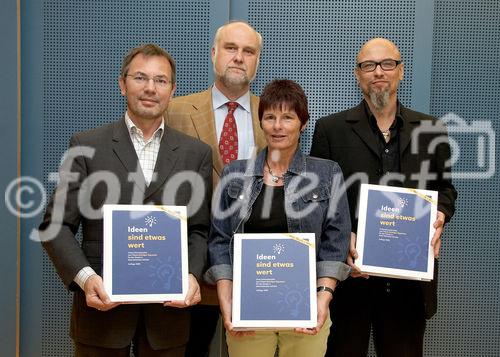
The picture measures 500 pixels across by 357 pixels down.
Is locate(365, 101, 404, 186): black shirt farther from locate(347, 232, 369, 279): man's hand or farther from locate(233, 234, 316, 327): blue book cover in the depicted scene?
locate(233, 234, 316, 327): blue book cover

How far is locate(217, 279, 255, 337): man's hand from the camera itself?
92.6 inches

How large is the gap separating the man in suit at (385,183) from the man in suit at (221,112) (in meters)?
0.48

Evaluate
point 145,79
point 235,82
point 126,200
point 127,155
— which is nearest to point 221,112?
point 235,82

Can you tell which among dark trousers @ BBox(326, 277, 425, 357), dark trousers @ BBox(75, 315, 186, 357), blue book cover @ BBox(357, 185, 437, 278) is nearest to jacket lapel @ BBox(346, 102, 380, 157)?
blue book cover @ BBox(357, 185, 437, 278)

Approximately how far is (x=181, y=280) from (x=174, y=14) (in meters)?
2.02

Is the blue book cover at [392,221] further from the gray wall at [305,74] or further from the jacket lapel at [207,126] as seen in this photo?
the gray wall at [305,74]

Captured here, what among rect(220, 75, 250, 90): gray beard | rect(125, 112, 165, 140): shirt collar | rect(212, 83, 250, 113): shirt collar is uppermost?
rect(220, 75, 250, 90): gray beard

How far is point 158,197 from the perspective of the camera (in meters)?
2.36

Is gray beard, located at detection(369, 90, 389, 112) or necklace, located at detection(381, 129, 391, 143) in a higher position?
gray beard, located at detection(369, 90, 389, 112)

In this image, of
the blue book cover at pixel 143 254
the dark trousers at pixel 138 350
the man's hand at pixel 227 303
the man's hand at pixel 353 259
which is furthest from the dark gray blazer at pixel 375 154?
the dark trousers at pixel 138 350

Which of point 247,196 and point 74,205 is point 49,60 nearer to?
point 74,205

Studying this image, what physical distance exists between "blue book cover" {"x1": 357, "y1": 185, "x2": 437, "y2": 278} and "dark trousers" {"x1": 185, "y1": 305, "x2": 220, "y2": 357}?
0.92m

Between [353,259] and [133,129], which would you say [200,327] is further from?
[133,129]

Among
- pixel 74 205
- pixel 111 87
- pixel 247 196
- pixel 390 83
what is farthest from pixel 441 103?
pixel 74 205
